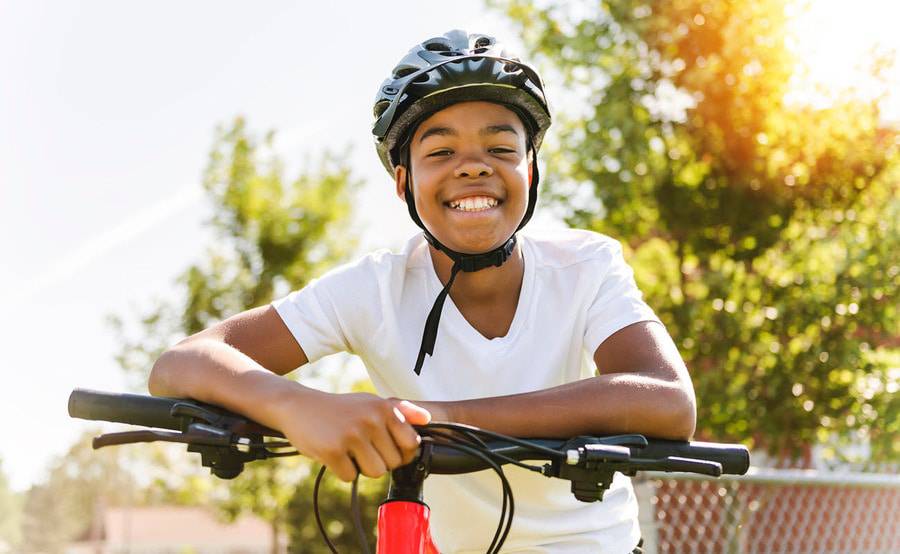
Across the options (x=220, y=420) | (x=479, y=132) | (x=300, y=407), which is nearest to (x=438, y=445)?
(x=300, y=407)

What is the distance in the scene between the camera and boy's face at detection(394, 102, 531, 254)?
8.27ft

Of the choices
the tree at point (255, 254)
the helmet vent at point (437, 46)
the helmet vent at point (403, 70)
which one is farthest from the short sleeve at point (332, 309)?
the tree at point (255, 254)

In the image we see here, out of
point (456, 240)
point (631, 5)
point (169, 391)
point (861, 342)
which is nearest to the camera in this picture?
point (169, 391)

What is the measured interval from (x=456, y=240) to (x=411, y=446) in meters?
1.00

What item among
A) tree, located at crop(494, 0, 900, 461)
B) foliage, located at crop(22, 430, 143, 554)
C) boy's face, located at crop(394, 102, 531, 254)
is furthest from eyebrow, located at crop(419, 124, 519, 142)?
foliage, located at crop(22, 430, 143, 554)

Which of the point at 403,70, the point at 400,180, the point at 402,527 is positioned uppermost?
the point at 403,70

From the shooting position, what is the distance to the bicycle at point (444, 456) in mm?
1733

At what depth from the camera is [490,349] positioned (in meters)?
2.62

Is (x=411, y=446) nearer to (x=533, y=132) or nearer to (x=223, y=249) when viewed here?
(x=533, y=132)

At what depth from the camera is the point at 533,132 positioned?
2816mm

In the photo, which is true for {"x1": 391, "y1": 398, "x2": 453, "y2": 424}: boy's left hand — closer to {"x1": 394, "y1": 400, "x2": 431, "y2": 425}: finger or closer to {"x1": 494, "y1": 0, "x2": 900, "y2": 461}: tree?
{"x1": 394, "y1": 400, "x2": 431, "y2": 425}: finger

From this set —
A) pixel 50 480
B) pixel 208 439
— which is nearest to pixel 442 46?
pixel 208 439

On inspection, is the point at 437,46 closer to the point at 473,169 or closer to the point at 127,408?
the point at 473,169

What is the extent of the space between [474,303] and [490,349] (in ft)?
0.67
